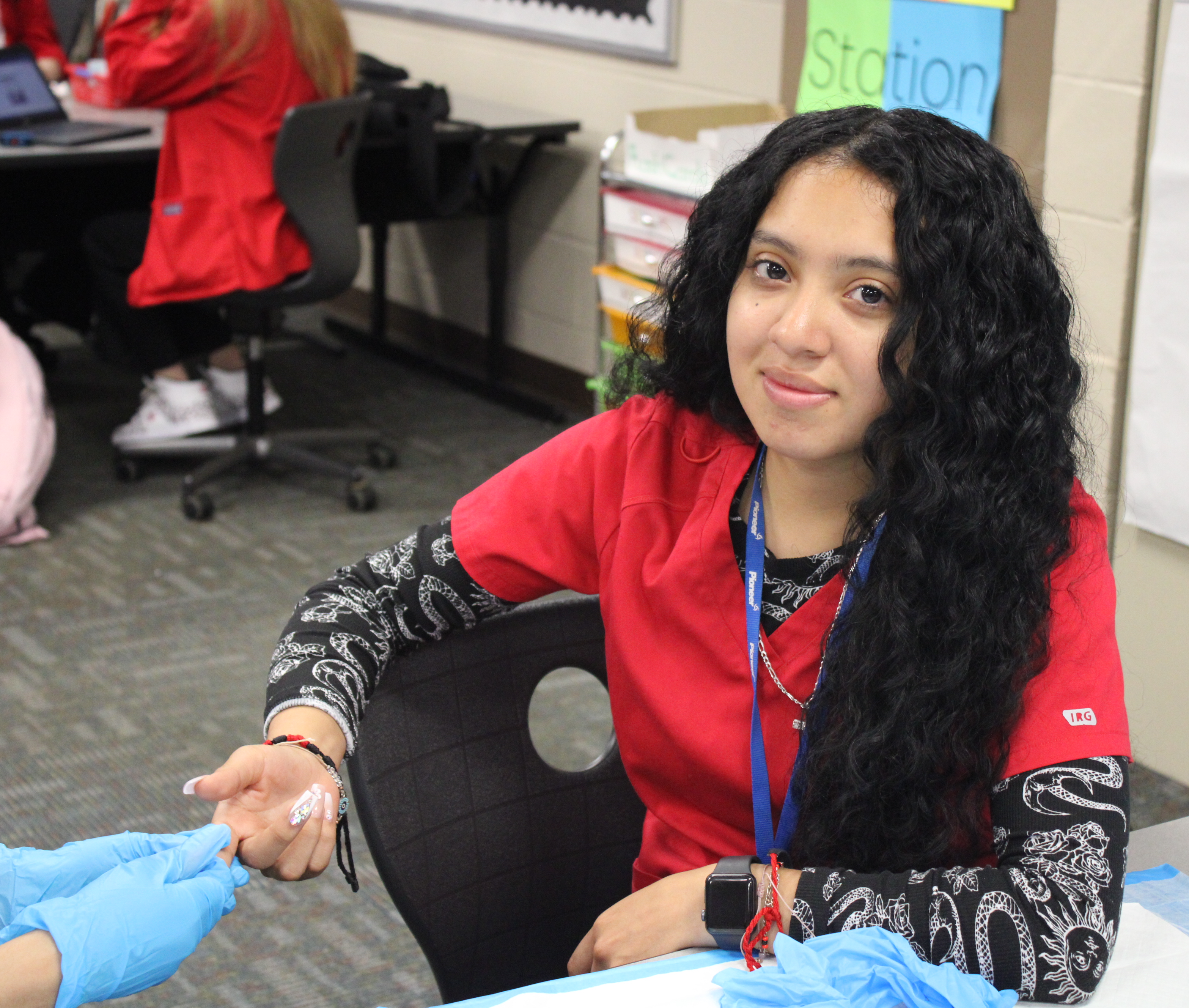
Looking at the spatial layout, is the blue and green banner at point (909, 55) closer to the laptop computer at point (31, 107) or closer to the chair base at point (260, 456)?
the chair base at point (260, 456)

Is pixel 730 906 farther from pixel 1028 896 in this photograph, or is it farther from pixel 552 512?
pixel 552 512

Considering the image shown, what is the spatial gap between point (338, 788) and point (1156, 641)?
165 centimetres

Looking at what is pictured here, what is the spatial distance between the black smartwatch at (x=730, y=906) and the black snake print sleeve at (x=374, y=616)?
340 mm

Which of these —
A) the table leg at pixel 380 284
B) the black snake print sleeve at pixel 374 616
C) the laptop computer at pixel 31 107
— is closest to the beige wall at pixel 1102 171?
the black snake print sleeve at pixel 374 616

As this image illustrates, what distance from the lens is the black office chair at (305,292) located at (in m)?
3.15

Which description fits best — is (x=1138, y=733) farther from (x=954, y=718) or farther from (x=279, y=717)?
(x=279, y=717)

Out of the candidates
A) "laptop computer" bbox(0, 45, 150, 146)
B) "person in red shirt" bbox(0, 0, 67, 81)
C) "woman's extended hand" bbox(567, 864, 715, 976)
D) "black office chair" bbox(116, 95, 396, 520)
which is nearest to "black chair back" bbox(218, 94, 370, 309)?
"black office chair" bbox(116, 95, 396, 520)

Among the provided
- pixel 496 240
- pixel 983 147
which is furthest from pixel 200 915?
pixel 496 240

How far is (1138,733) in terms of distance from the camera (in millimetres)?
2316

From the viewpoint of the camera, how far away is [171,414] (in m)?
3.63

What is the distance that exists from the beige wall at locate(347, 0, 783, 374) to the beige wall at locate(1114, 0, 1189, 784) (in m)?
1.47

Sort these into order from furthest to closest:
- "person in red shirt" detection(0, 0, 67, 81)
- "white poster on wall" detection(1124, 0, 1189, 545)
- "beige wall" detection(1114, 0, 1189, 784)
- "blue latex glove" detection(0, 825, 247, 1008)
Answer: "person in red shirt" detection(0, 0, 67, 81) < "beige wall" detection(1114, 0, 1189, 784) < "white poster on wall" detection(1124, 0, 1189, 545) < "blue latex glove" detection(0, 825, 247, 1008)

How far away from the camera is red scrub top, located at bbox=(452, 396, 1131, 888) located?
994 millimetres

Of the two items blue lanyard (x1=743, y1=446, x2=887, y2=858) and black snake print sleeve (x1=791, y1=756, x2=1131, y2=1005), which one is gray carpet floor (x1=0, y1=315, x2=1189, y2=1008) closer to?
blue lanyard (x1=743, y1=446, x2=887, y2=858)
